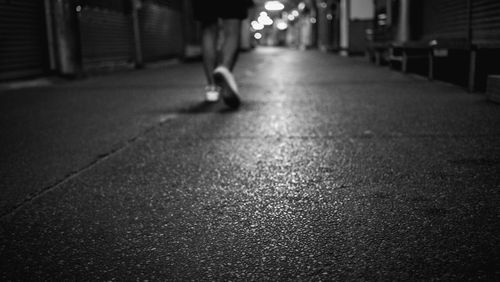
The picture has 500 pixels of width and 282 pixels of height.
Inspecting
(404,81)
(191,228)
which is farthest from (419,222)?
(404,81)

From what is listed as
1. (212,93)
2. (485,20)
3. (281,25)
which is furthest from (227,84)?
(281,25)

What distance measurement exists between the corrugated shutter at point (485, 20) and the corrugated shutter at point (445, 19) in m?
0.11

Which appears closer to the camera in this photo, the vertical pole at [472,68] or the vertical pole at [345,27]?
the vertical pole at [472,68]

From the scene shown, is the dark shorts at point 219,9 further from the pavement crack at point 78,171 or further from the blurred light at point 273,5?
the blurred light at point 273,5

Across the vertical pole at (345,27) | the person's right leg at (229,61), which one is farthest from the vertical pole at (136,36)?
the person's right leg at (229,61)

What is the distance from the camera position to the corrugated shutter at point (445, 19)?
17.7 ft

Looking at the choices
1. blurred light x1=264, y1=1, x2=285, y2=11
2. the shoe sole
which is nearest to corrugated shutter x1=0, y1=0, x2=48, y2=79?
the shoe sole

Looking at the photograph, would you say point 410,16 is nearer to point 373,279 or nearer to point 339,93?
point 339,93

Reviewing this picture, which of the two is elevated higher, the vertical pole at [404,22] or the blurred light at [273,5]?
the blurred light at [273,5]

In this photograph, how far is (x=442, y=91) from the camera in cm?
428

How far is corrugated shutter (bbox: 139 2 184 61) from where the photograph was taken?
11.3m

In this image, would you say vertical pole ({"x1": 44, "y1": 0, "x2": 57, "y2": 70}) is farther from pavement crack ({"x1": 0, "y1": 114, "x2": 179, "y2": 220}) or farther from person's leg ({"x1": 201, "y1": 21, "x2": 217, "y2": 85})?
pavement crack ({"x1": 0, "y1": 114, "x2": 179, "y2": 220})

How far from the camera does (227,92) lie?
3416 mm

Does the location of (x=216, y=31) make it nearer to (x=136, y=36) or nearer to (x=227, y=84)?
(x=227, y=84)
